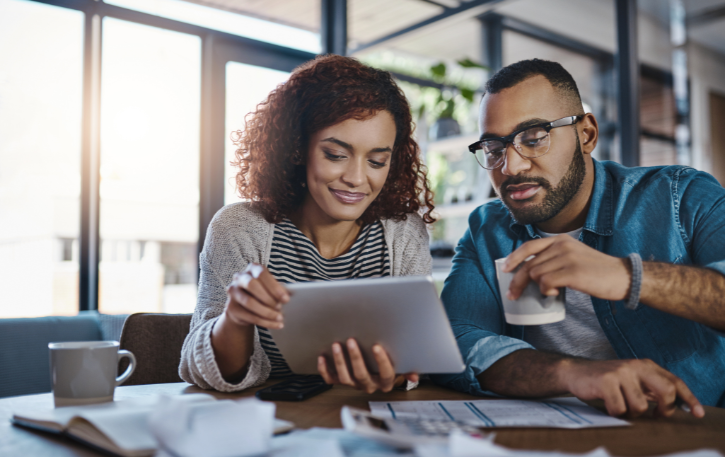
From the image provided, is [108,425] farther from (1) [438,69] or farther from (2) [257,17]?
(1) [438,69]

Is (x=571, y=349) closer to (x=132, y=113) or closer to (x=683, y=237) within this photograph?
(x=683, y=237)

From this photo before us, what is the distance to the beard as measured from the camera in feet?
4.60

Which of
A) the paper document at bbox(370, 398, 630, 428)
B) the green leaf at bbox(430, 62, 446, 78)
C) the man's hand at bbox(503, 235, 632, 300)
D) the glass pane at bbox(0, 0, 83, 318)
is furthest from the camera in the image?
the green leaf at bbox(430, 62, 446, 78)

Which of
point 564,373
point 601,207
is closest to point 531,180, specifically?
point 601,207

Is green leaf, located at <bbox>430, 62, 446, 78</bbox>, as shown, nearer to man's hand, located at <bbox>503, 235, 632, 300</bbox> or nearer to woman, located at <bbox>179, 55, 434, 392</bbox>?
woman, located at <bbox>179, 55, 434, 392</bbox>

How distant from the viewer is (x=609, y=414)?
0.88 m

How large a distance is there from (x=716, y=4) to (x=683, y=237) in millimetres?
3598

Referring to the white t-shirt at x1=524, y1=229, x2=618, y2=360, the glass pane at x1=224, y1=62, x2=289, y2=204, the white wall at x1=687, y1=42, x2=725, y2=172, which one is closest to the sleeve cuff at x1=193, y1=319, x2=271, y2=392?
the white t-shirt at x1=524, y1=229, x2=618, y2=360

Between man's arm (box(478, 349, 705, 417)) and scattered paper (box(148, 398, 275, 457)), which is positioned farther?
man's arm (box(478, 349, 705, 417))

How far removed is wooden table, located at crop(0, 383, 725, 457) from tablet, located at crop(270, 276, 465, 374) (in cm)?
10

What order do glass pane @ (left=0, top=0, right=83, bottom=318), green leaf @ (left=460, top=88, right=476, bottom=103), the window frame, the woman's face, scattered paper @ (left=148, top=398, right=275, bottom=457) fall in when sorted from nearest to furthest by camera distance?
scattered paper @ (left=148, top=398, right=275, bottom=457)
the woman's face
glass pane @ (left=0, top=0, right=83, bottom=318)
the window frame
green leaf @ (left=460, top=88, right=476, bottom=103)

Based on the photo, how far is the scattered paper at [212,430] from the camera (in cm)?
60

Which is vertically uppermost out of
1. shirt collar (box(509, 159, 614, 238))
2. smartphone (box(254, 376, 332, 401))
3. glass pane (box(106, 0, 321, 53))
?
glass pane (box(106, 0, 321, 53))

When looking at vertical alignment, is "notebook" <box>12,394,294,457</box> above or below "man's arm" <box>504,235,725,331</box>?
below
